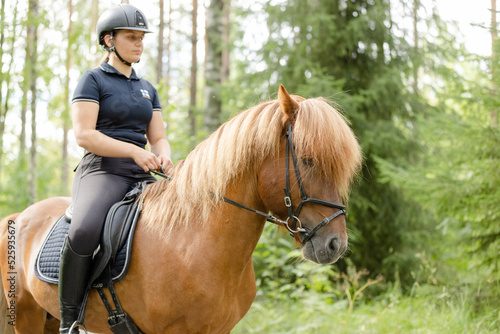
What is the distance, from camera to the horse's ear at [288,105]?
7.97 feet

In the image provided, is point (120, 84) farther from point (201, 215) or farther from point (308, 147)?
point (308, 147)

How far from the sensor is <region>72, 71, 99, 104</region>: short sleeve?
2.77 meters

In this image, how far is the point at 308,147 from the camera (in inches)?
91.9

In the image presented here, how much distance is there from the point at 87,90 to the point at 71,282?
1.24 m

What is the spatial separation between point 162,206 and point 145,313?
674 mm

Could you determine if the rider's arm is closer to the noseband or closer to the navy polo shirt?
the navy polo shirt

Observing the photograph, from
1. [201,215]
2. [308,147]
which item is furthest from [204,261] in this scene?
[308,147]

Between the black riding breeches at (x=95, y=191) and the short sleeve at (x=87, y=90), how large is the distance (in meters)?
0.41

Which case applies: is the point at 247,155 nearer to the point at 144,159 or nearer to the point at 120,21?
the point at 144,159

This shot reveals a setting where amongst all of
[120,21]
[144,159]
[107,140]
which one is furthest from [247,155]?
[120,21]

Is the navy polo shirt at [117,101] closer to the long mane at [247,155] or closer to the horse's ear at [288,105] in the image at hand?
the long mane at [247,155]

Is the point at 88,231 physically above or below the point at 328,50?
below

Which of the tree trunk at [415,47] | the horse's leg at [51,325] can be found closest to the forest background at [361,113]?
the tree trunk at [415,47]

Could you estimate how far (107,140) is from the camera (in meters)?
2.71
